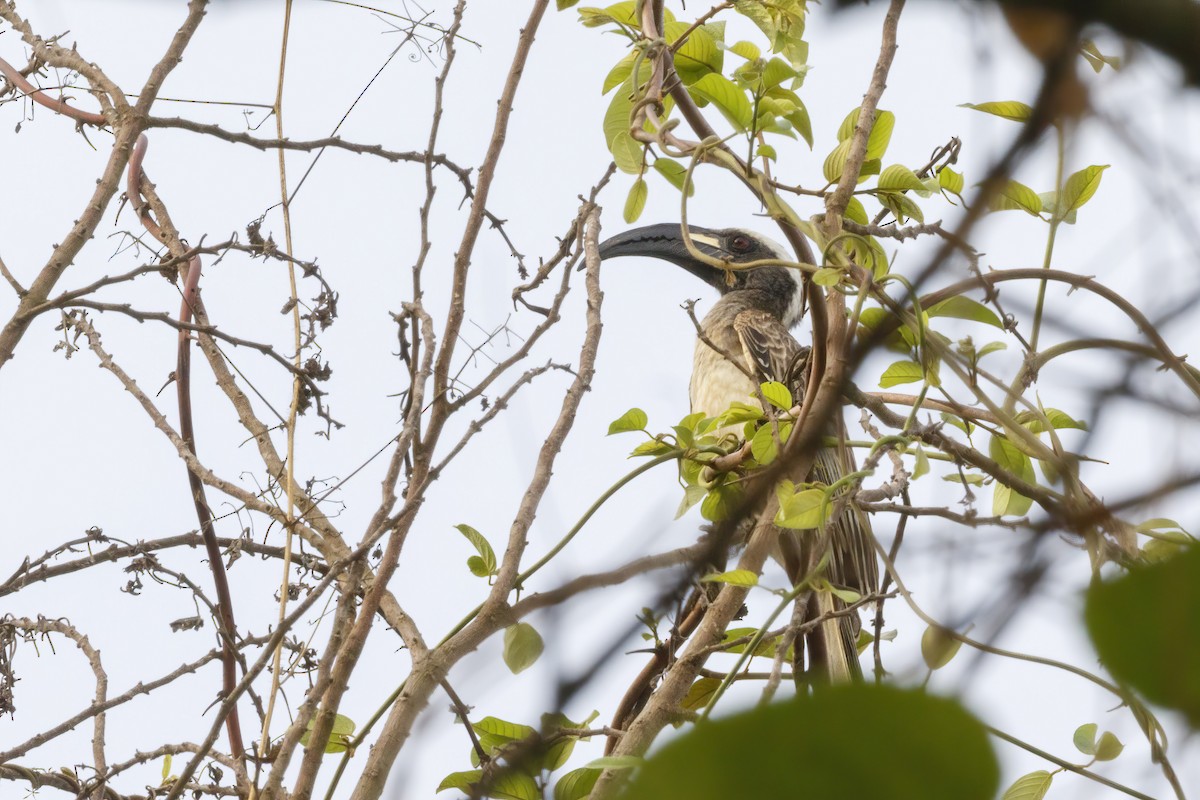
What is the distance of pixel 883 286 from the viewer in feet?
5.15

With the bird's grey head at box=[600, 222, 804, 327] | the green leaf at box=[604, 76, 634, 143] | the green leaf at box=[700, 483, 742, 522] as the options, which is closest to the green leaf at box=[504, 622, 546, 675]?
the green leaf at box=[700, 483, 742, 522]

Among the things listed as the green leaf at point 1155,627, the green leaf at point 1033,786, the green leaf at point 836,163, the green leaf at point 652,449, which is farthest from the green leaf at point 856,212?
the green leaf at point 1155,627

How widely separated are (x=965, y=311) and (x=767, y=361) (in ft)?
7.43

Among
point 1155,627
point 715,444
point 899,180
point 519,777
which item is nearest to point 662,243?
point 715,444

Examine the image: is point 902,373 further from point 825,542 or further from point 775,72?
point 775,72

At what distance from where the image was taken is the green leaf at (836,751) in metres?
0.34

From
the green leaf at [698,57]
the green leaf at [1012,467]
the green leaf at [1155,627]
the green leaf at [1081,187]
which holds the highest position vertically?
the green leaf at [698,57]

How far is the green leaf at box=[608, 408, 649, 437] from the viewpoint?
6.19 ft

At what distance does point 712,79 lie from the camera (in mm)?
1585

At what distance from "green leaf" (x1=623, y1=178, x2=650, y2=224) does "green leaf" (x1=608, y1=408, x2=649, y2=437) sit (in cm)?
32

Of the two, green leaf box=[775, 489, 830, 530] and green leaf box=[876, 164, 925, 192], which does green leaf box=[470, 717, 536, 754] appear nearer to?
green leaf box=[775, 489, 830, 530]

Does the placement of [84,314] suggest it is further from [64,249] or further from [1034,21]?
[1034,21]

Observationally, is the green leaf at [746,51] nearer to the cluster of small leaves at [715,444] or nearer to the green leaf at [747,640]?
the cluster of small leaves at [715,444]

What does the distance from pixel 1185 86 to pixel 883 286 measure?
1.13 m
